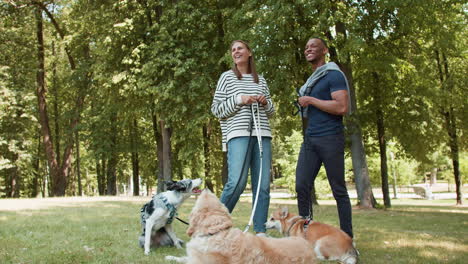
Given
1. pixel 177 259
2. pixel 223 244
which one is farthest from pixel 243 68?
pixel 223 244

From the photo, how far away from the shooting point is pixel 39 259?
Result: 175 inches

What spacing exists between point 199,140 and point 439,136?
1055cm

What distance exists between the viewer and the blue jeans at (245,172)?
442 cm

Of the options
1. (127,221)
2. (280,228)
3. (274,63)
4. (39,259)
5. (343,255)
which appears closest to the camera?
(343,255)

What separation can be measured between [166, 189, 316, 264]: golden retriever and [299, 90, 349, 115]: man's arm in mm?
1651

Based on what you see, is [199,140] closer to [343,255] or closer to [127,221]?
[127,221]

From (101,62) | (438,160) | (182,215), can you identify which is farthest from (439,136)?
(438,160)

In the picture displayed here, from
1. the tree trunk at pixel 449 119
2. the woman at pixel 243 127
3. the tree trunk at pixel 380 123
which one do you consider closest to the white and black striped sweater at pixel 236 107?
the woman at pixel 243 127

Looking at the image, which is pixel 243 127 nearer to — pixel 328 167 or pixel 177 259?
pixel 328 167

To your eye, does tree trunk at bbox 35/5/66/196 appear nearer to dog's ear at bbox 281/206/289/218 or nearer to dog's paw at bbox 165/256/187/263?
dog's paw at bbox 165/256/187/263

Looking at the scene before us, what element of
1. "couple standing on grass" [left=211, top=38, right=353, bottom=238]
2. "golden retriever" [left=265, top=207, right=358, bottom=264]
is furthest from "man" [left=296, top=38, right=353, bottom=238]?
"golden retriever" [left=265, top=207, right=358, bottom=264]

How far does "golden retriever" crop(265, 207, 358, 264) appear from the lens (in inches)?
155

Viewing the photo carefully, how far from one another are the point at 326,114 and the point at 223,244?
203cm

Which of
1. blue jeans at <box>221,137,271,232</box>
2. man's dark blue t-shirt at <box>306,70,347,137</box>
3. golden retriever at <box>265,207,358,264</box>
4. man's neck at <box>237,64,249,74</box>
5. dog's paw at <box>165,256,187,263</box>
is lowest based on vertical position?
dog's paw at <box>165,256,187,263</box>
